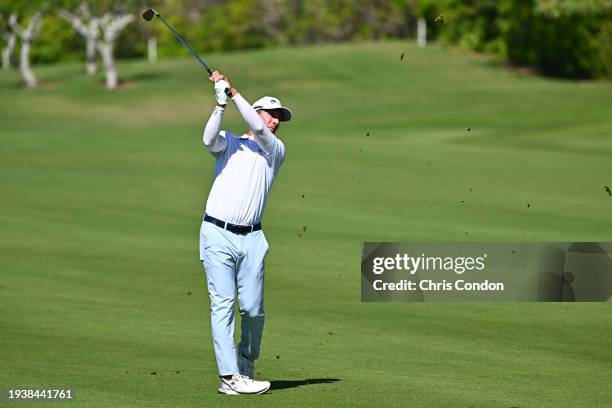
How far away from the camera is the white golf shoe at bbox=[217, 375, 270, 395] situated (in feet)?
33.4

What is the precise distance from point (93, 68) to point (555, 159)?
43.7m

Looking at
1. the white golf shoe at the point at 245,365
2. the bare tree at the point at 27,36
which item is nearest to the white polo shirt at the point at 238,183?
the white golf shoe at the point at 245,365

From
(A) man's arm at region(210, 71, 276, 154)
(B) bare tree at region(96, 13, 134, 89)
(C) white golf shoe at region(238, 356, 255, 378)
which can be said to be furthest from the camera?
(B) bare tree at region(96, 13, 134, 89)

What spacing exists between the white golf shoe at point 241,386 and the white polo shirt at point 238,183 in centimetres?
122

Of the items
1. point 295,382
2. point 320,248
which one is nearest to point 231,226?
point 295,382

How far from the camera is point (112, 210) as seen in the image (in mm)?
24812

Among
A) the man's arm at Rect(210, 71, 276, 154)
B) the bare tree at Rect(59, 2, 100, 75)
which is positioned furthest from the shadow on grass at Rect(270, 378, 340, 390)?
the bare tree at Rect(59, 2, 100, 75)

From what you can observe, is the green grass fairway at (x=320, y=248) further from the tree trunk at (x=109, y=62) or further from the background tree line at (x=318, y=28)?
the background tree line at (x=318, y=28)

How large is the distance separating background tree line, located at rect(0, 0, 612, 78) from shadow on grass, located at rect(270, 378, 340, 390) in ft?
190

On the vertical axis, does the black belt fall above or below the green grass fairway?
above

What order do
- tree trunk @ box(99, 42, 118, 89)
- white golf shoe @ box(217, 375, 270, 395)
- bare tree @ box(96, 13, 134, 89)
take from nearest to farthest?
white golf shoe @ box(217, 375, 270, 395) < tree trunk @ box(99, 42, 118, 89) < bare tree @ box(96, 13, 134, 89)

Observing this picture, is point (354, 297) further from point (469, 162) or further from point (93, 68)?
point (93, 68)

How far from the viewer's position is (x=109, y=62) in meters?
60.7

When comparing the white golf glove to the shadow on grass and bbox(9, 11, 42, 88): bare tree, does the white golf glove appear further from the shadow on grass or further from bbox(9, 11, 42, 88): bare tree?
bbox(9, 11, 42, 88): bare tree
